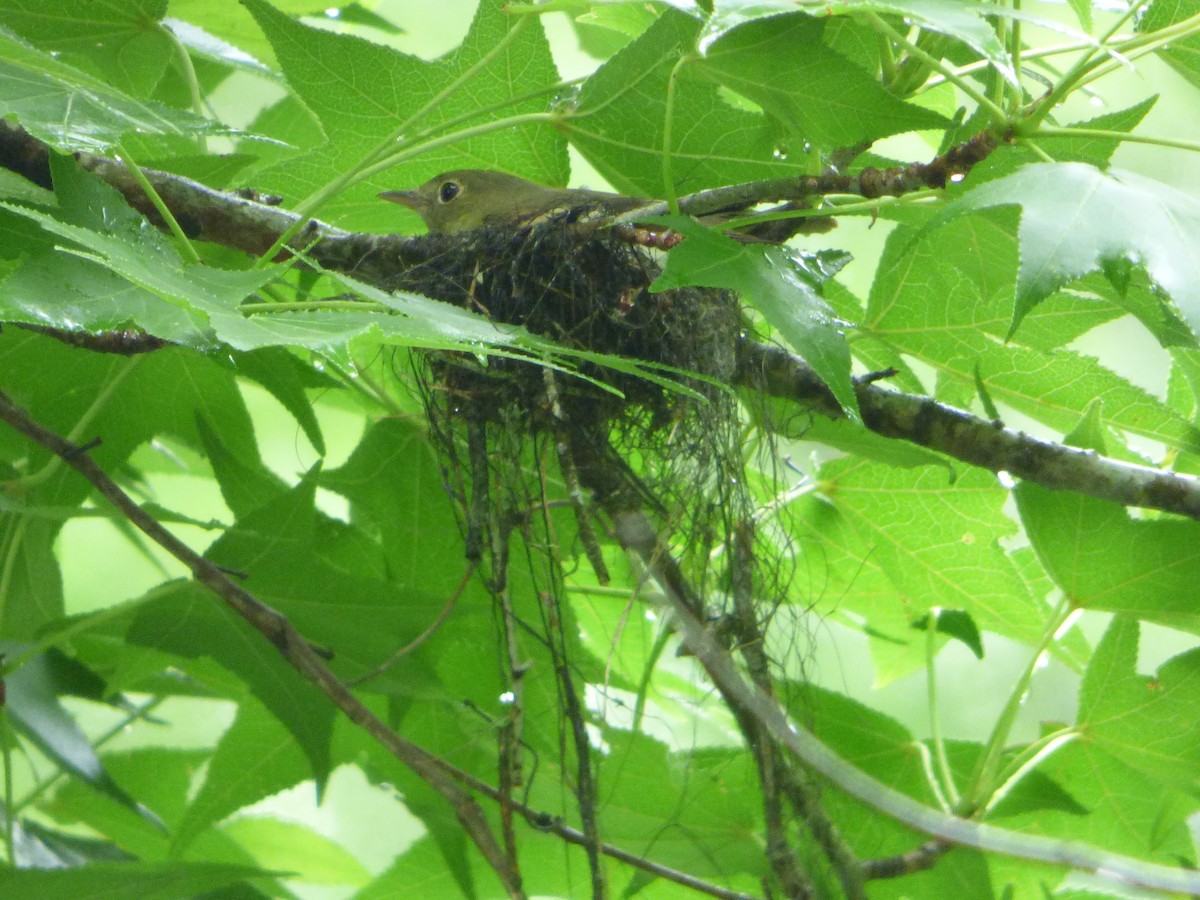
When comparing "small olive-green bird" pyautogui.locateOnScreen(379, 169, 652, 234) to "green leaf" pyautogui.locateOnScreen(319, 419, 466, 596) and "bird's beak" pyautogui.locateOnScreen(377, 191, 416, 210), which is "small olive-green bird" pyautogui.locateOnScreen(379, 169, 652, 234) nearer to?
"bird's beak" pyautogui.locateOnScreen(377, 191, 416, 210)

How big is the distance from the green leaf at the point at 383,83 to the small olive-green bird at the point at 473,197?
292 millimetres

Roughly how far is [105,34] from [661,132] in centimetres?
114

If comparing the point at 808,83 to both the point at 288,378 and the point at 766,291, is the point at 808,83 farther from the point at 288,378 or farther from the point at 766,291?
the point at 288,378

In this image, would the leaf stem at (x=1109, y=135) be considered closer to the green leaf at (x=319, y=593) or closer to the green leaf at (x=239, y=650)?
the green leaf at (x=319, y=593)

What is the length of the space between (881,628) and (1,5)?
218cm

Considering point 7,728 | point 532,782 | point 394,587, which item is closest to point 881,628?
point 532,782

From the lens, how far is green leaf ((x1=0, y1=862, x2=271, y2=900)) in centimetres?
185

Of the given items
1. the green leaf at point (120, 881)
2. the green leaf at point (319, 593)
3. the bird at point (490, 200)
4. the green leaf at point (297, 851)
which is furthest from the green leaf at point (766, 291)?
the green leaf at point (297, 851)

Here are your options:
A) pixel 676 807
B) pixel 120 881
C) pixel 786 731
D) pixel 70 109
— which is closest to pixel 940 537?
pixel 786 731

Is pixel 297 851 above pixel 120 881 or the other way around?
above

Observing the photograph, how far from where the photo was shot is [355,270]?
210 cm

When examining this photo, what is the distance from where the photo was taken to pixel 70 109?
1333 mm

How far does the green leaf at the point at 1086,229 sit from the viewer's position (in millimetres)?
1313

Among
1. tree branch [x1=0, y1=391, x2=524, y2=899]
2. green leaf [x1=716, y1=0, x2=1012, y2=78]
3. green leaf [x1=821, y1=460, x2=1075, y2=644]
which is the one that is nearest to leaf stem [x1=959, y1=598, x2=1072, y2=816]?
green leaf [x1=821, y1=460, x2=1075, y2=644]
